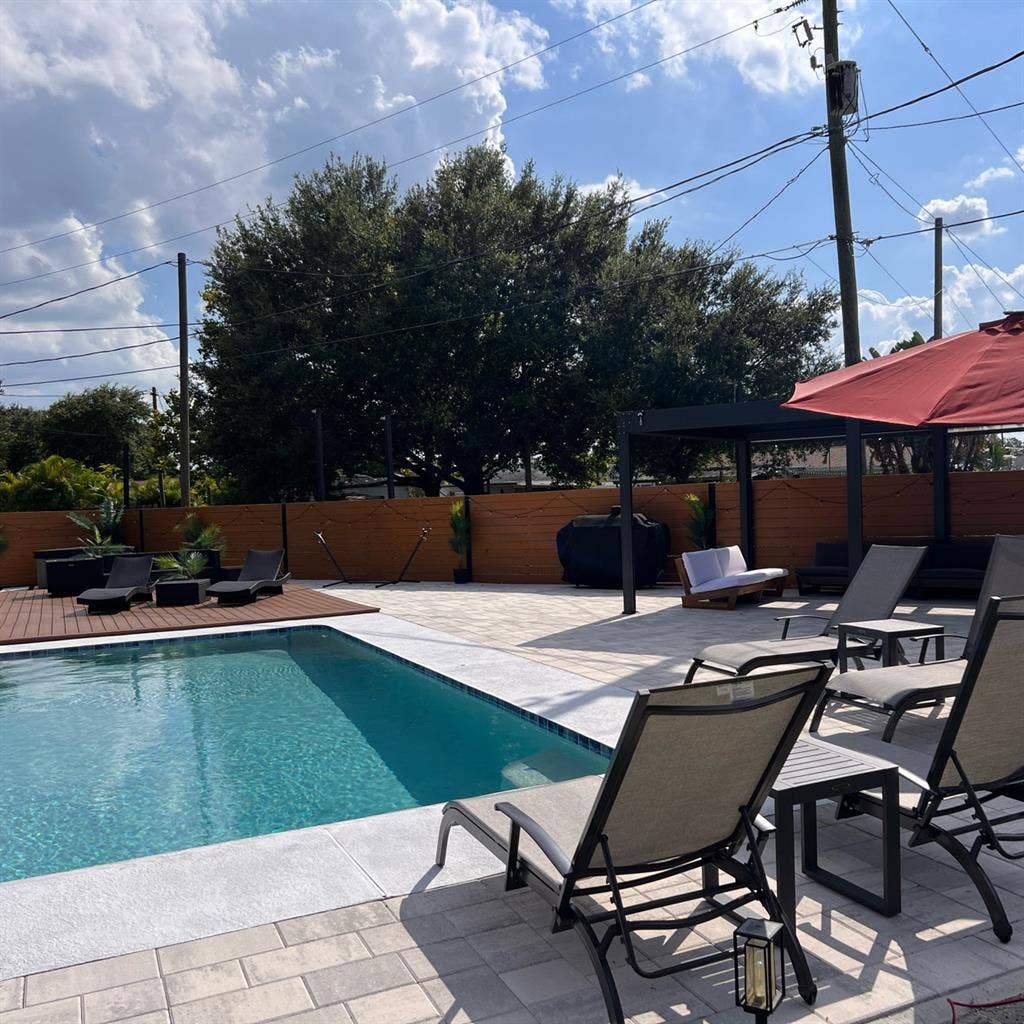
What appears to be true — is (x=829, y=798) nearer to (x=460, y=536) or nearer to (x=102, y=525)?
(x=460, y=536)

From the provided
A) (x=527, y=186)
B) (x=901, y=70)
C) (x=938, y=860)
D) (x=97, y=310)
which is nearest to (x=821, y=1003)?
(x=938, y=860)

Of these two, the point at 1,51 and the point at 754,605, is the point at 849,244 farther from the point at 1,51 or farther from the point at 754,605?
the point at 1,51

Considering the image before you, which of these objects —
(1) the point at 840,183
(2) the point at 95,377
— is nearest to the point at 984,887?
(1) the point at 840,183

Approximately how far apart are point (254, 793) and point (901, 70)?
1238 centimetres

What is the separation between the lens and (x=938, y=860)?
10.6ft

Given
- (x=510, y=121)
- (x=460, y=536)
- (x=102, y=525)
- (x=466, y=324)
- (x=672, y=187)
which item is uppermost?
(x=510, y=121)

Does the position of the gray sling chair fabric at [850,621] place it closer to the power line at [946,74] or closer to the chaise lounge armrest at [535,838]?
the chaise lounge armrest at [535,838]

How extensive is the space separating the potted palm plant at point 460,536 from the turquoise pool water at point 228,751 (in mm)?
6445

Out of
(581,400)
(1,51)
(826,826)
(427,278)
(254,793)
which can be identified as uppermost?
(1,51)

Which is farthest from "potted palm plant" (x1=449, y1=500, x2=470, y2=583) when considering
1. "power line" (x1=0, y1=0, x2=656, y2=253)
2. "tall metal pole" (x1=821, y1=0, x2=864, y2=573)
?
"power line" (x1=0, y1=0, x2=656, y2=253)

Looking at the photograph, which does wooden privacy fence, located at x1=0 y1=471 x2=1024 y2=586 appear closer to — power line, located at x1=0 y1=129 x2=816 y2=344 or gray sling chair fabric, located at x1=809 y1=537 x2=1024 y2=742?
power line, located at x1=0 y1=129 x2=816 y2=344

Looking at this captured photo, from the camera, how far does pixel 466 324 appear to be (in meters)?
22.3

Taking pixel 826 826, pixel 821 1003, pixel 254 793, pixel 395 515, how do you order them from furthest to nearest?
pixel 395 515
pixel 254 793
pixel 826 826
pixel 821 1003

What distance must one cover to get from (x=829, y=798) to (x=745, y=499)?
10.1m
